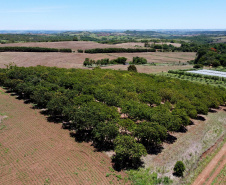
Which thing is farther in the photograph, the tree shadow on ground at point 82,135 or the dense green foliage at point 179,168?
the tree shadow on ground at point 82,135

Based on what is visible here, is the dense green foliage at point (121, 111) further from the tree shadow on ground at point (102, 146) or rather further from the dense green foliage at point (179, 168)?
the dense green foliage at point (179, 168)

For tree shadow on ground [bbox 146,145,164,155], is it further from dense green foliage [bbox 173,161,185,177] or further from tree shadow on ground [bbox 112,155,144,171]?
dense green foliage [bbox 173,161,185,177]

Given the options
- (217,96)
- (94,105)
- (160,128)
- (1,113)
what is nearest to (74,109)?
(94,105)

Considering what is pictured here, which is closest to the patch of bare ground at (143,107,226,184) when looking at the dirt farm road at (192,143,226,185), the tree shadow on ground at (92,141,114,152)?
the dirt farm road at (192,143,226,185)

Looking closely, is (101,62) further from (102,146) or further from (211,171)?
(211,171)

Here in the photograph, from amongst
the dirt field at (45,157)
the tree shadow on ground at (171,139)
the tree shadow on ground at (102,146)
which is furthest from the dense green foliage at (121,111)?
the dirt field at (45,157)

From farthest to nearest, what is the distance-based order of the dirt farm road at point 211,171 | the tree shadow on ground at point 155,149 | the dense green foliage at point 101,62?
the dense green foliage at point 101,62, the tree shadow on ground at point 155,149, the dirt farm road at point 211,171
